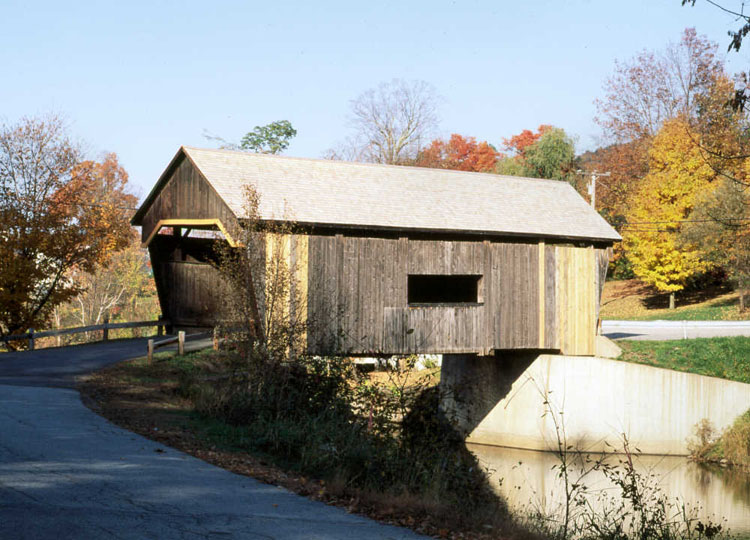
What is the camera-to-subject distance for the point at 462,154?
50156 millimetres

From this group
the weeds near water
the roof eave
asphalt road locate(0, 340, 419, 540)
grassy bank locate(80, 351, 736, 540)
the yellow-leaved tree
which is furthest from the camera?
the yellow-leaved tree

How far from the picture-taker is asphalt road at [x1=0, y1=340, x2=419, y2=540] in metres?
5.66

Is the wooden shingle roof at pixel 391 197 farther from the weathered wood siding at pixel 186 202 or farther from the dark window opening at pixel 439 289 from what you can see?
the dark window opening at pixel 439 289

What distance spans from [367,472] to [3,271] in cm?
1751

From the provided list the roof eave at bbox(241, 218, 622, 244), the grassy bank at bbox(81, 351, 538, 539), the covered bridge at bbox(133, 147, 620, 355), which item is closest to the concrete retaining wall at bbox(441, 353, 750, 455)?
the covered bridge at bbox(133, 147, 620, 355)

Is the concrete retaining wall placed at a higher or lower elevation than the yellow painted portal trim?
lower

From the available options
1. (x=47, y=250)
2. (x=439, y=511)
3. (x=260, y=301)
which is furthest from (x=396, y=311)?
(x=47, y=250)

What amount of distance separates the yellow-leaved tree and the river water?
15.7 meters

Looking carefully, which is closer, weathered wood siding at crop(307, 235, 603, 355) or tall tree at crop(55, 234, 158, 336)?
weathered wood siding at crop(307, 235, 603, 355)

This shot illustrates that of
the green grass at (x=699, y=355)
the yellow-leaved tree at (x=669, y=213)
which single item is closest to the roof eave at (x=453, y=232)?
the green grass at (x=699, y=355)

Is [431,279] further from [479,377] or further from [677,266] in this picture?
[677,266]

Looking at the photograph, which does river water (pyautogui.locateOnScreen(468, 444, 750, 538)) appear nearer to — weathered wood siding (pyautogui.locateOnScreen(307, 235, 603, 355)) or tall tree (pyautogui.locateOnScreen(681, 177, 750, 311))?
weathered wood siding (pyautogui.locateOnScreen(307, 235, 603, 355))

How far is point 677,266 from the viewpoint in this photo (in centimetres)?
3278

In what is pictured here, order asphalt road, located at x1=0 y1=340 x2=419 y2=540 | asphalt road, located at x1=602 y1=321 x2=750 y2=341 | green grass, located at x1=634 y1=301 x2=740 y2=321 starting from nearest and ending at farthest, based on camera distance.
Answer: asphalt road, located at x1=0 y1=340 x2=419 y2=540
asphalt road, located at x1=602 y1=321 x2=750 y2=341
green grass, located at x1=634 y1=301 x2=740 y2=321
